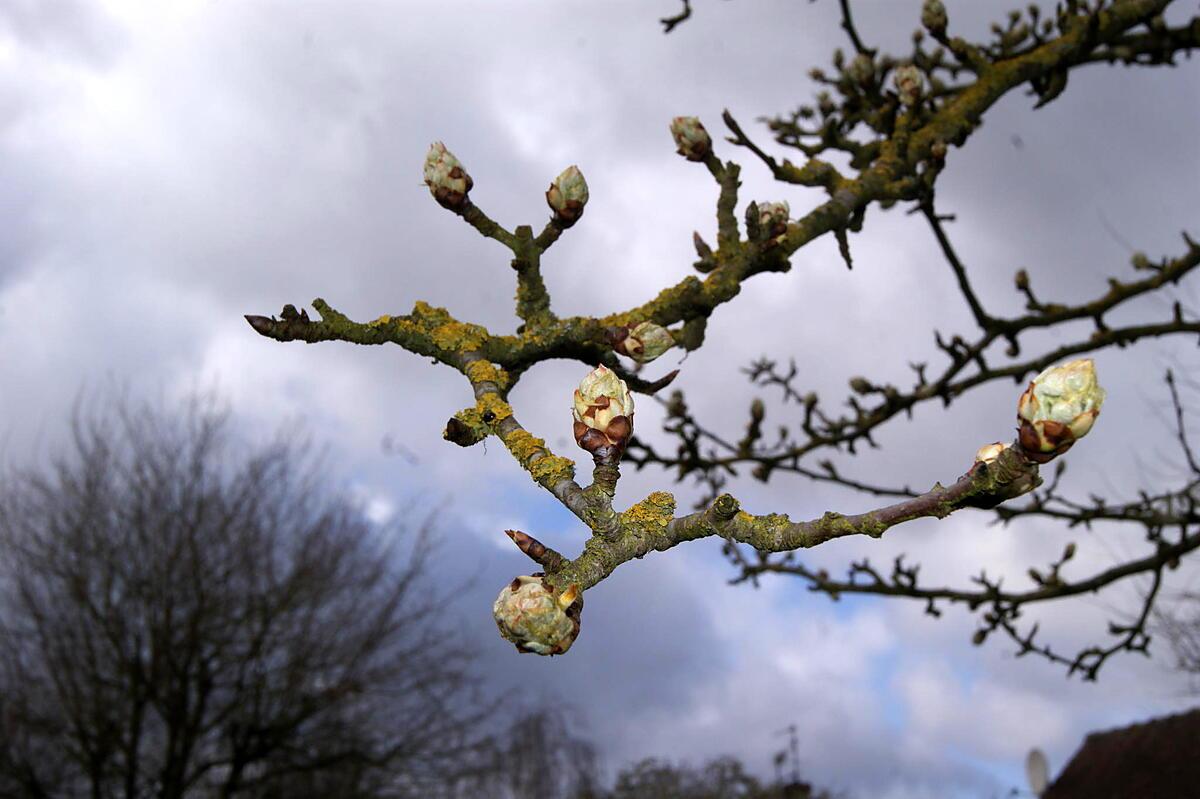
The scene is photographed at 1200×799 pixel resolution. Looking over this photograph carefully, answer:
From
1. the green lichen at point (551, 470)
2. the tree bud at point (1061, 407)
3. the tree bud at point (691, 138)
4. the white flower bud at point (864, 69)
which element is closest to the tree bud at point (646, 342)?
the green lichen at point (551, 470)

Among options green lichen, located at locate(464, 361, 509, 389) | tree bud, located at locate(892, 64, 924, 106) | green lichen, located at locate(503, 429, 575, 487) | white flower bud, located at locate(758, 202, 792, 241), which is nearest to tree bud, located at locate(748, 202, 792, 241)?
white flower bud, located at locate(758, 202, 792, 241)

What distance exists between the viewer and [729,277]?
2520 mm

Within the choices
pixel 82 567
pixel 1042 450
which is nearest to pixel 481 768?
pixel 82 567

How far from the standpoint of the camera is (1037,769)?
13547 mm

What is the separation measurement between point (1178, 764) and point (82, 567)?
1360 cm

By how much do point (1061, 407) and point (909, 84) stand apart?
246 centimetres

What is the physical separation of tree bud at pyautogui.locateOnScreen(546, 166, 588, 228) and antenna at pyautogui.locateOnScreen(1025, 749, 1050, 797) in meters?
14.0

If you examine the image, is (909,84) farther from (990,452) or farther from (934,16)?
(990,452)

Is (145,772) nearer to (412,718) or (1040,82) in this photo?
(412,718)

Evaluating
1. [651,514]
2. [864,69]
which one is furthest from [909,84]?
[651,514]

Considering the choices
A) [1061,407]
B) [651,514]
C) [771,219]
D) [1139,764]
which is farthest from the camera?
[1139,764]

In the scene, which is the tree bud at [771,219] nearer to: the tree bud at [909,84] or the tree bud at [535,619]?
the tree bud at [909,84]

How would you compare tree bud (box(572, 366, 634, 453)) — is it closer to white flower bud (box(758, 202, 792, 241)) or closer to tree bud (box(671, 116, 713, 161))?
white flower bud (box(758, 202, 792, 241))

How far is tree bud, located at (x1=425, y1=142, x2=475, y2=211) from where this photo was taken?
83.2 inches
